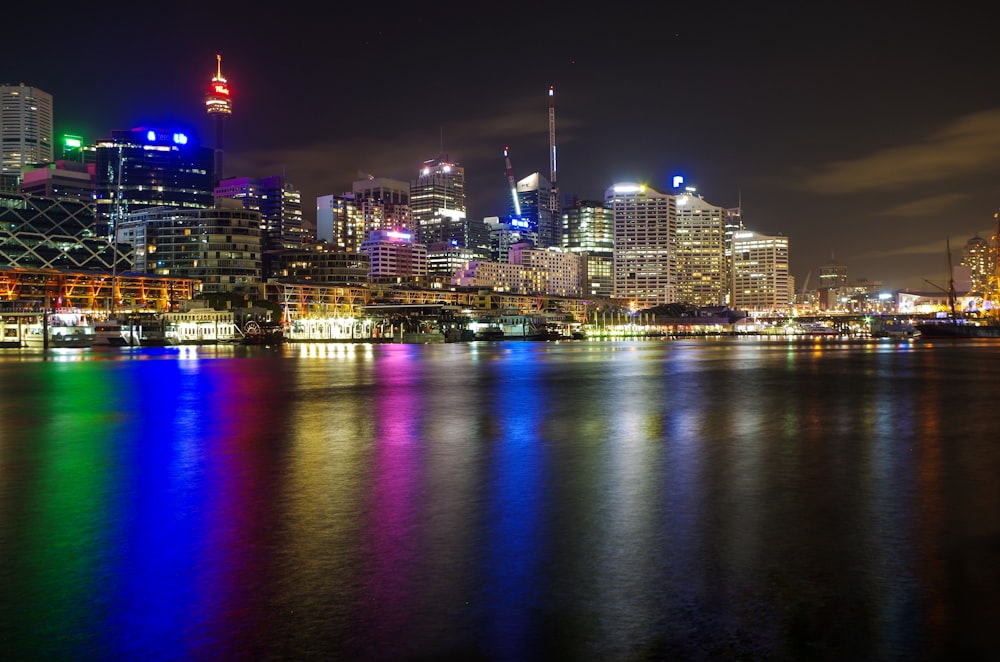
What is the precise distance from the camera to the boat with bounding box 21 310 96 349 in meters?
128

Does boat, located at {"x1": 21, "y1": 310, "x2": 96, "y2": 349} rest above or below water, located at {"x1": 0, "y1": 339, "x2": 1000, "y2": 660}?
above

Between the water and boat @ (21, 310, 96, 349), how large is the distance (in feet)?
375

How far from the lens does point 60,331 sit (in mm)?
131875

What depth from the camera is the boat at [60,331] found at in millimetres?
128250

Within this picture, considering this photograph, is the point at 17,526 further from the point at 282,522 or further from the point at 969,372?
the point at 969,372

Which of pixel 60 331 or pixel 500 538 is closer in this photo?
pixel 500 538

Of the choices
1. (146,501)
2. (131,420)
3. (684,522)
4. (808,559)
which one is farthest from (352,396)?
(808,559)

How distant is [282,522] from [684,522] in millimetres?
6651

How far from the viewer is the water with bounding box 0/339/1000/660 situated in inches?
316

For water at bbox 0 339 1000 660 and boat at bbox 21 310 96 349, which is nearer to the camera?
water at bbox 0 339 1000 660

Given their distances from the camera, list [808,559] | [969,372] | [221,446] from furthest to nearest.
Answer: [969,372] → [221,446] → [808,559]

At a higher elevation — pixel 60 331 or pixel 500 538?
pixel 60 331

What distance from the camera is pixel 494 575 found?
9.98 meters

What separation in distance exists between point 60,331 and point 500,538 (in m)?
141
